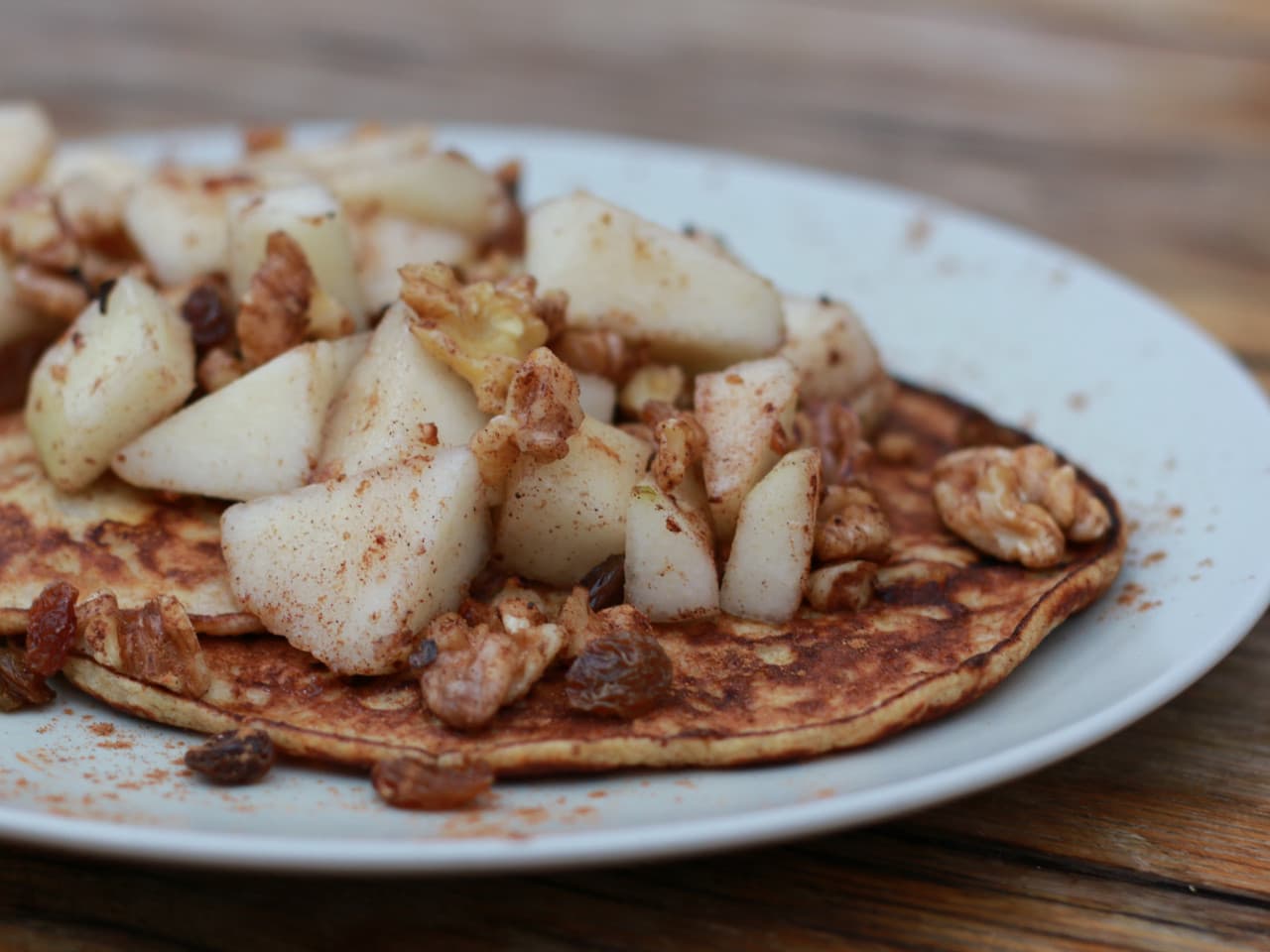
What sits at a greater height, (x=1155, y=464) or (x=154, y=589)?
(x=1155, y=464)

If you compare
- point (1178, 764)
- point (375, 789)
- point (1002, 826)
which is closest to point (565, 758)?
point (375, 789)

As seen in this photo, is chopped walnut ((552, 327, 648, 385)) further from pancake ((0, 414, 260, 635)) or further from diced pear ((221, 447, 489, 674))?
pancake ((0, 414, 260, 635))

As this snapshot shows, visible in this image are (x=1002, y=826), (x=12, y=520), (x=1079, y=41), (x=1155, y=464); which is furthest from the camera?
(x=1079, y=41)

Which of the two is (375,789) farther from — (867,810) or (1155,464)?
(1155,464)

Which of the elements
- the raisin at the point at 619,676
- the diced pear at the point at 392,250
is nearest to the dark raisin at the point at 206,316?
the diced pear at the point at 392,250

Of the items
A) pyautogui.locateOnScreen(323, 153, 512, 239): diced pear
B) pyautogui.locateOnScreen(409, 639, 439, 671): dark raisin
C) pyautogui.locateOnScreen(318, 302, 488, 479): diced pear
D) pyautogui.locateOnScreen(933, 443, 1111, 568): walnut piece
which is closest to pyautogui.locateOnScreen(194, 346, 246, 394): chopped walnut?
pyautogui.locateOnScreen(318, 302, 488, 479): diced pear

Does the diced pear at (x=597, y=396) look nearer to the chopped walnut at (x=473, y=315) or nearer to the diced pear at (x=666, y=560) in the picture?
the chopped walnut at (x=473, y=315)

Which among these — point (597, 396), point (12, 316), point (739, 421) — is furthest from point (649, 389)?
point (12, 316)
